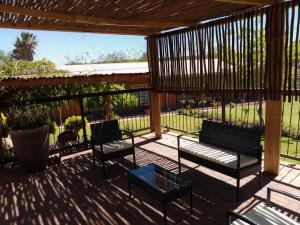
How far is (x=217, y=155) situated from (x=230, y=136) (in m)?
0.49

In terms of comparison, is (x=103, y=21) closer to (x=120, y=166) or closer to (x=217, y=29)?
(x=217, y=29)

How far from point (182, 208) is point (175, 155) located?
2.16 m

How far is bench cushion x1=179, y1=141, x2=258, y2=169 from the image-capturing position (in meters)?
3.83

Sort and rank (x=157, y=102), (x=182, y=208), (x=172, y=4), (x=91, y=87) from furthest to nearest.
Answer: (x=91, y=87)
(x=157, y=102)
(x=172, y=4)
(x=182, y=208)

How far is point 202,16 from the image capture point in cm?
522

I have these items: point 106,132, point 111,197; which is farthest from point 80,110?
point 111,197

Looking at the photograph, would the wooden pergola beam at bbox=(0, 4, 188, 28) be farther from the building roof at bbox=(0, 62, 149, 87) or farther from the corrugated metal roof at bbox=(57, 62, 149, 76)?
the corrugated metal roof at bbox=(57, 62, 149, 76)

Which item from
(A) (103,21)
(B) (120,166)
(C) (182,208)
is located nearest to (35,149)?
(B) (120,166)

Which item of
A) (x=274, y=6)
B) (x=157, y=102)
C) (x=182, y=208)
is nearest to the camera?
(x=182, y=208)

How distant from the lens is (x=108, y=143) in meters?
5.27

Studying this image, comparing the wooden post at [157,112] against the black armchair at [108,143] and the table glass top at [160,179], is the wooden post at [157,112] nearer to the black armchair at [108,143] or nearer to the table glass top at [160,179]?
the black armchair at [108,143]

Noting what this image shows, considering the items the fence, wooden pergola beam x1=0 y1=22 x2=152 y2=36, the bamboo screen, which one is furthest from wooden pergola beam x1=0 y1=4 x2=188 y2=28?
the fence

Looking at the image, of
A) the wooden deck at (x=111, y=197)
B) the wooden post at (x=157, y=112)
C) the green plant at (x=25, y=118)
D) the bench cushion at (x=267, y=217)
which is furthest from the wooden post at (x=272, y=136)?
the green plant at (x=25, y=118)

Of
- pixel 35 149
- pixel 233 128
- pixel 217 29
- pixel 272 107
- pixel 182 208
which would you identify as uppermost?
pixel 217 29
